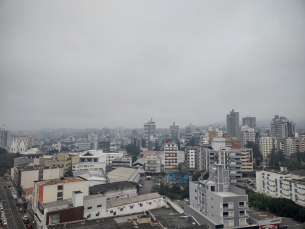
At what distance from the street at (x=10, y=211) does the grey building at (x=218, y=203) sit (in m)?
8.85

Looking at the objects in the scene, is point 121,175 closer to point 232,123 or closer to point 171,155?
point 171,155

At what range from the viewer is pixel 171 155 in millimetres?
24125

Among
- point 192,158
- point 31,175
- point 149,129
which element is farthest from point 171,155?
point 149,129

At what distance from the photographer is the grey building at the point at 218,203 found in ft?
30.3

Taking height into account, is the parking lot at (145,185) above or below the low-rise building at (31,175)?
below

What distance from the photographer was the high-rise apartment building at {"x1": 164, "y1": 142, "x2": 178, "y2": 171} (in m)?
24.0

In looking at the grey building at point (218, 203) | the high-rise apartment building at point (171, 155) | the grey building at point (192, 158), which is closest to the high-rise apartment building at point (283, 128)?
the grey building at point (192, 158)

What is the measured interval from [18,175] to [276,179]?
20.0m

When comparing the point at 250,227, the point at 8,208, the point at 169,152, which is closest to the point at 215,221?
the point at 250,227

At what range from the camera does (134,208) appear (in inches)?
489

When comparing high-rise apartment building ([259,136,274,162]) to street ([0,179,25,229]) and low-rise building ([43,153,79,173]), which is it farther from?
street ([0,179,25,229])

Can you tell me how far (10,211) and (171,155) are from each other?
602 inches

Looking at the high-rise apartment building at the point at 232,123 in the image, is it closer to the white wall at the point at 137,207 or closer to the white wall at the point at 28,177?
the white wall at the point at 137,207

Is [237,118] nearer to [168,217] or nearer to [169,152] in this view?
[169,152]
